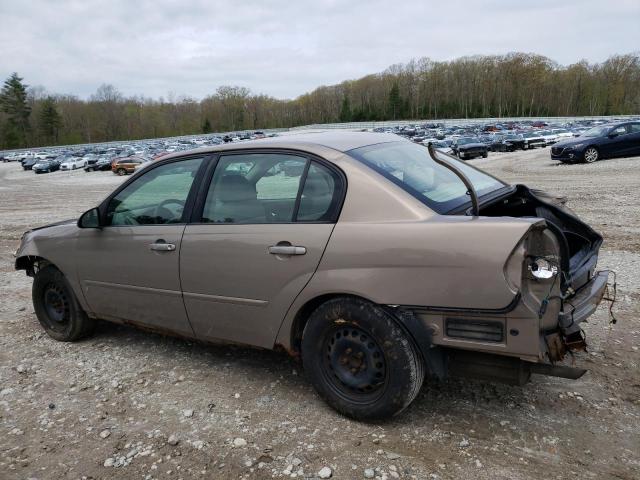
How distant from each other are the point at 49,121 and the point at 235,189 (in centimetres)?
13400

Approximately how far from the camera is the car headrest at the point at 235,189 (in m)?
3.49

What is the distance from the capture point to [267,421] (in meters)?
3.20

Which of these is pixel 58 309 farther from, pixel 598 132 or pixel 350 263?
pixel 598 132

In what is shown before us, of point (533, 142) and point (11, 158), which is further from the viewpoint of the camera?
Result: point (11, 158)

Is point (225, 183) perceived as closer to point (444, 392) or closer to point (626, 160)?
point (444, 392)

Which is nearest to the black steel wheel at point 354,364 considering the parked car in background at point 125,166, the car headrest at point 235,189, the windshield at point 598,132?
the car headrest at point 235,189

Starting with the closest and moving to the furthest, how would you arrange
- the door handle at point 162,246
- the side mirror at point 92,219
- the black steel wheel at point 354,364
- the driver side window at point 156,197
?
the black steel wheel at point 354,364 < the door handle at point 162,246 < the driver side window at point 156,197 < the side mirror at point 92,219

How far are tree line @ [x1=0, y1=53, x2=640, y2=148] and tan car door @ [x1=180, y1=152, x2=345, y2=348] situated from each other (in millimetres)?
132513

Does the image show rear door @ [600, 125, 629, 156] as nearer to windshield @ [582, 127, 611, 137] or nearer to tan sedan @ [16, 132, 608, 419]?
windshield @ [582, 127, 611, 137]

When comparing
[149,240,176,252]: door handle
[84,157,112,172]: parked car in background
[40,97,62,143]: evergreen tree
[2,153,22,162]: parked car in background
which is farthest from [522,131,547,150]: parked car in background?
[40,97,62,143]: evergreen tree

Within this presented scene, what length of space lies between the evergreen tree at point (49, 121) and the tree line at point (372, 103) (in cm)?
23

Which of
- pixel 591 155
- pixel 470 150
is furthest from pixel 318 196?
pixel 470 150

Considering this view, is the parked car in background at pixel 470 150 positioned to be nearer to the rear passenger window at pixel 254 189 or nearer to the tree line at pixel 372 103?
the rear passenger window at pixel 254 189

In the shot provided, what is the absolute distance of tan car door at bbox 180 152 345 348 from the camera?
3074 mm
